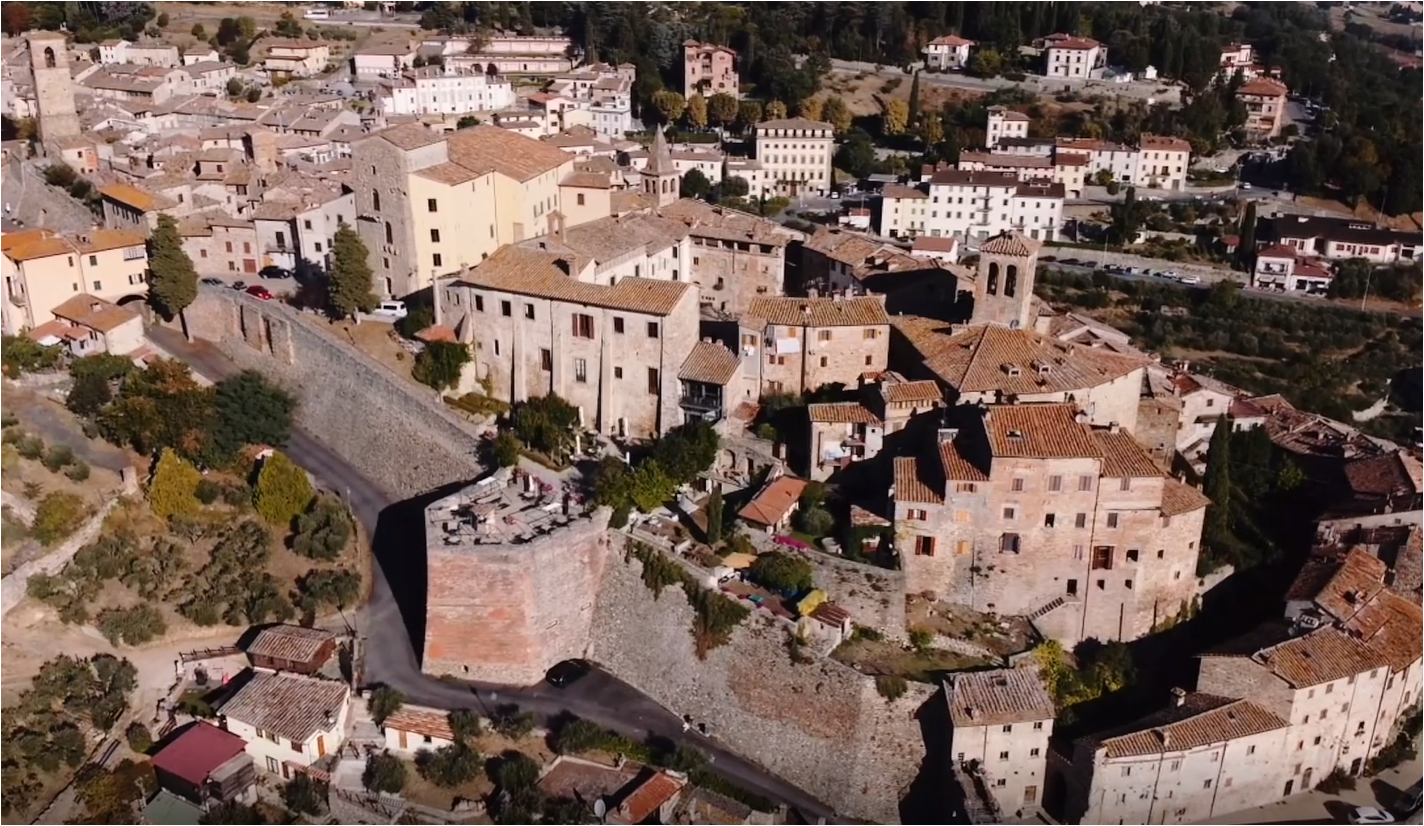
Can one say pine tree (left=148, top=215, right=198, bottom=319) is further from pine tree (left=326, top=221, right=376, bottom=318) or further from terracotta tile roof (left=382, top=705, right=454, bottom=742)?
terracotta tile roof (left=382, top=705, right=454, bottom=742)

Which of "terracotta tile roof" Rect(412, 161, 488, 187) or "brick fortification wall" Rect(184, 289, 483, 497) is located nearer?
"brick fortification wall" Rect(184, 289, 483, 497)

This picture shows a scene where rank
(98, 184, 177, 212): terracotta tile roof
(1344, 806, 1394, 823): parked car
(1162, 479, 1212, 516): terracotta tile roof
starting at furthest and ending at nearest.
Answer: (98, 184, 177, 212): terracotta tile roof, (1162, 479, 1212, 516): terracotta tile roof, (1344, 806, 1394, 823): parked car

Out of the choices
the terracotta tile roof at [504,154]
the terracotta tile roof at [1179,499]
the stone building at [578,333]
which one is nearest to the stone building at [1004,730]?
the terracotta tile roof at [1179,499]

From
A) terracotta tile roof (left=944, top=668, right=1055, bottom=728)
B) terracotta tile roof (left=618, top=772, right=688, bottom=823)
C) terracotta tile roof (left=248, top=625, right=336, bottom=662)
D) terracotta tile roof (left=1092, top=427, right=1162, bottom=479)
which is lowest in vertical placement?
terracotta tile roof (left=618, top=772, right=688, bottom=823)

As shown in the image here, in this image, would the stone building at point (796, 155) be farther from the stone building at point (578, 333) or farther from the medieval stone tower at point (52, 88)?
the stone building at point (578, 333)

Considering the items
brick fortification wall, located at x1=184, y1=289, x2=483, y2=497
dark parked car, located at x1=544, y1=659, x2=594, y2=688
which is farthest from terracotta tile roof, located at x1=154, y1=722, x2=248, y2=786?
brick fortification wall, located at x1=184, y1=289, x2=483, y2=497

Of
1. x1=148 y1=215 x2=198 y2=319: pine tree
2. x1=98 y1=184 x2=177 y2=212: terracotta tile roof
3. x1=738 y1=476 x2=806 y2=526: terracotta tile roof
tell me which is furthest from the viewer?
x1=98 y1=184 x2=177 y2=212: terracotta tile roof

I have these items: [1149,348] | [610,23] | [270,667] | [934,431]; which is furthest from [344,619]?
[610,23]

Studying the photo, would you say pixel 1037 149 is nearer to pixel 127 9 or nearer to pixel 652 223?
pixel 652 223
